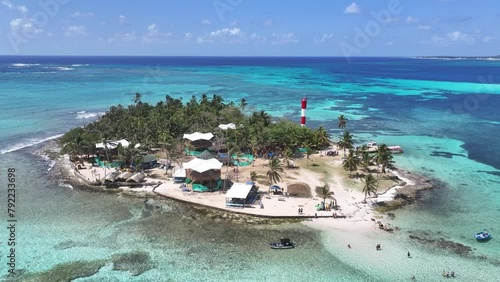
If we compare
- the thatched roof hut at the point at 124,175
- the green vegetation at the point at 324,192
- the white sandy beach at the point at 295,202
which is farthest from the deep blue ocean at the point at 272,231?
the green vegetation at the point at 324,192

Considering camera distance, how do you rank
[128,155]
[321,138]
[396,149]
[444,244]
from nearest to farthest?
[444,244]
[128,155]
[321,138]
[396,149]

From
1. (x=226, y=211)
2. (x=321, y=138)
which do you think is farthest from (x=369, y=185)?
(x=321, y=138)

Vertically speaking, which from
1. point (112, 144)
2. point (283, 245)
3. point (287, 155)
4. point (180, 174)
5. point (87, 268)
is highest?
point (112, 144)

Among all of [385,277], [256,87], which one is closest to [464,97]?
[256,87]

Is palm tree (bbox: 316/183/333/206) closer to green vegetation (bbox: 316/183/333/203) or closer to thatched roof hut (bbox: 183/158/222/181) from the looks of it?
green vegetation (bbox: 316/183/333/203)

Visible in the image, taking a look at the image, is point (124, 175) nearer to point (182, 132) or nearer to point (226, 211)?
point (226, 211)

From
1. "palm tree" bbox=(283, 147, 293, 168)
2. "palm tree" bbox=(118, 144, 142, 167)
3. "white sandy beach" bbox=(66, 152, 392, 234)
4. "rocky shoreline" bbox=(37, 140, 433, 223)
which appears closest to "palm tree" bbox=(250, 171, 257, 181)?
"white sandy beach" bbox=(66, 152, 392, 234)
